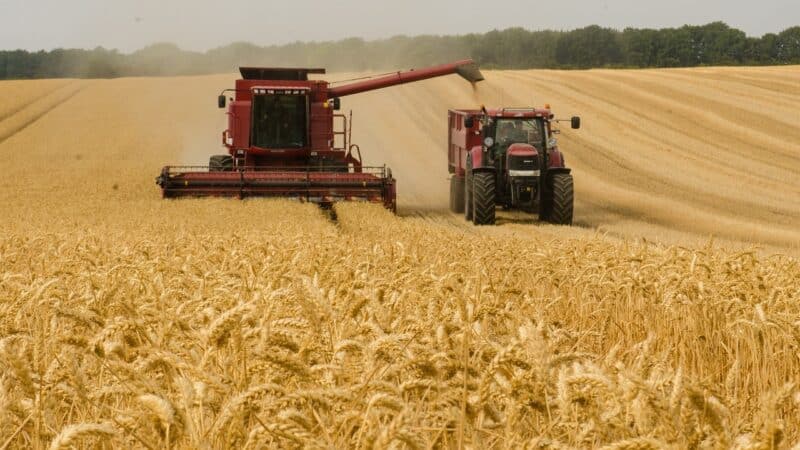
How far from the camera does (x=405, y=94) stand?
144ft

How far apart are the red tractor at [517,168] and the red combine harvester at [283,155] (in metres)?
1.82

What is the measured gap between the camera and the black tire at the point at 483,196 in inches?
726

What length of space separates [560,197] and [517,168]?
937 mm

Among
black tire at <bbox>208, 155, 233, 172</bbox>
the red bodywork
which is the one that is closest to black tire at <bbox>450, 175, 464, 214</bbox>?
the red bodywork

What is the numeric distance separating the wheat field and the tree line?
4338cm

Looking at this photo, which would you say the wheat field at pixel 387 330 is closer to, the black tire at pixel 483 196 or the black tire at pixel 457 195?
the black tire at pixel 483 196

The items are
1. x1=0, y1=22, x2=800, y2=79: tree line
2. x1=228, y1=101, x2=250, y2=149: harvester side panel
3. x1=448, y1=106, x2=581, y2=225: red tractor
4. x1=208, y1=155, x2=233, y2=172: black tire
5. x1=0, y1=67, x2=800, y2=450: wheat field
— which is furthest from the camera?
x1=0, y1=22, x2=800, y2=79: tree line

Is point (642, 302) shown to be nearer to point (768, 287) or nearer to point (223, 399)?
point (768, 287)

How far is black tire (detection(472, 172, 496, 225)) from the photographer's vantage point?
18.4 meters

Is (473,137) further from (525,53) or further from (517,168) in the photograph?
(525,53)

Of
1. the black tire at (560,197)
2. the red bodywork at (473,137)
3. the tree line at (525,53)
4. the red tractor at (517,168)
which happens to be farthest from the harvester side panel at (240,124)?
the tree line at (525,53)

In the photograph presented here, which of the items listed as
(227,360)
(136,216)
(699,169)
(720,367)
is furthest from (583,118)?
(227,360)

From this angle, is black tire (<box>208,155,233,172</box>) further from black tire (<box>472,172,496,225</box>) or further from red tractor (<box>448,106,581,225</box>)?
black tire (<box>472,172,496,225</box>)

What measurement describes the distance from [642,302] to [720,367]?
2.90 ft
